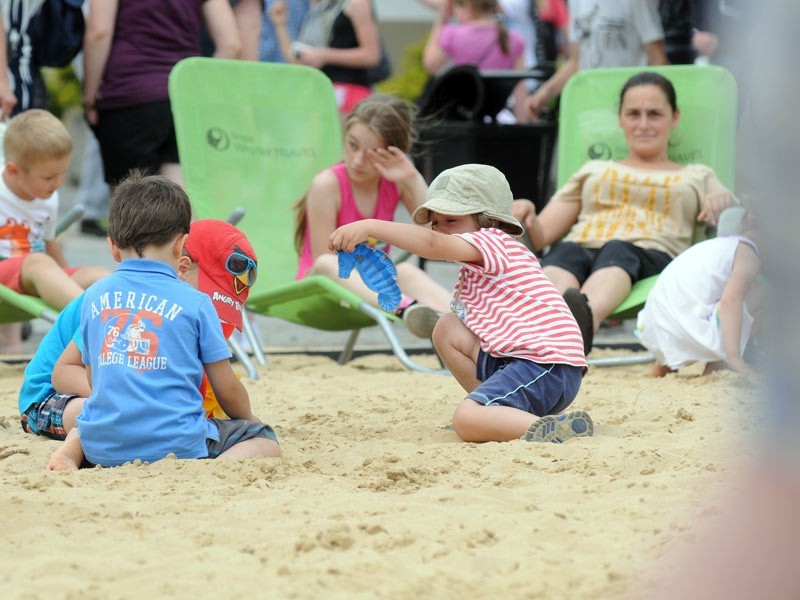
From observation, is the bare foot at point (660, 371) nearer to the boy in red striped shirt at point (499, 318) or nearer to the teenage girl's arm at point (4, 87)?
the boy in red striped shirt at point (499, 318)

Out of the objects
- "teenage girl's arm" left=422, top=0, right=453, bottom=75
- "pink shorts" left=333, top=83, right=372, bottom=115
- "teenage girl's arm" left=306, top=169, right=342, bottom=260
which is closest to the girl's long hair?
"teenage girl's arm" left=306, top=169, right=342, bottom=260

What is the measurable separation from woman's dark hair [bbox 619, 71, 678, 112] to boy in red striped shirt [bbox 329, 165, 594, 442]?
2.33 m

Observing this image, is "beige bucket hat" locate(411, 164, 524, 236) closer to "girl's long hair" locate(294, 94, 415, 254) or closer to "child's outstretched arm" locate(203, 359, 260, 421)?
"child's outstretched arm" locate(203, 359, 260, 421)

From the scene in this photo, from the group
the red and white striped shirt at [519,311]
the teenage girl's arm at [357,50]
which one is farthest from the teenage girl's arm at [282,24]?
the red and white striped shirt at [519,311]

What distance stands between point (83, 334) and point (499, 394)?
43.2 inches

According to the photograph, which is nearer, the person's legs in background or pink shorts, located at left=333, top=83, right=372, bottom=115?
pink shorts, located at left=333, top=83, right=372, bottom=115

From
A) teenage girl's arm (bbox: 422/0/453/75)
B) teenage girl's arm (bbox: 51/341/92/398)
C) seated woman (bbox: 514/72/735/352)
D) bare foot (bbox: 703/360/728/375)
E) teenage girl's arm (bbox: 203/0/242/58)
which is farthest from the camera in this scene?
teenage girl's arm (bbox: 422/0/453/75)

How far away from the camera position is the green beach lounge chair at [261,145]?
5.74m

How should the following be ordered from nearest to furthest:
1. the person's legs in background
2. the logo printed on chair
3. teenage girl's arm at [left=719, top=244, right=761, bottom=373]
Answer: teenage girl's arm at [left=719, top=244, right=761, bottom=373] < the logo printed on chair < the person's legs in background

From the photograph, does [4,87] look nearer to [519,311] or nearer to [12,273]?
[12,273]

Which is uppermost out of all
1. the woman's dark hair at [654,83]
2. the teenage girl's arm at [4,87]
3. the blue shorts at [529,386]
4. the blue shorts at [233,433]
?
the woman's dark hair at [654,83]

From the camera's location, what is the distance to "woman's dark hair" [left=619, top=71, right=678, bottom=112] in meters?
5.53

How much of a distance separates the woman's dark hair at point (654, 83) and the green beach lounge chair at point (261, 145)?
1492 millimetres

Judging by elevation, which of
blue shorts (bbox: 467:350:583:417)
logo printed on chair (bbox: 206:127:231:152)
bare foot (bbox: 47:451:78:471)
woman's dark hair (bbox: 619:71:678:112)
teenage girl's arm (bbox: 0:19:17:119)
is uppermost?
woman's dark hair (bbox: 619:71:678:112)
